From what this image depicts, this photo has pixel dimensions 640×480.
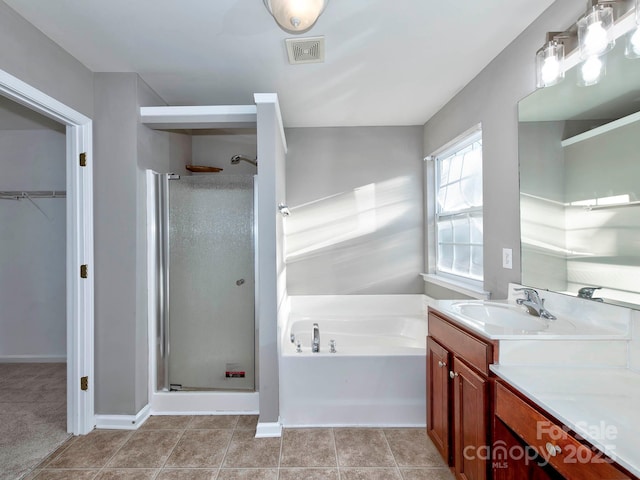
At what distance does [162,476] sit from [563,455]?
1879mm

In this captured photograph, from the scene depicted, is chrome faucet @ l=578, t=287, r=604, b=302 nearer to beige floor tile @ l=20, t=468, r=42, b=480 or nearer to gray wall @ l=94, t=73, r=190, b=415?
gray wall @ l=94, t=73, r=190, b=415

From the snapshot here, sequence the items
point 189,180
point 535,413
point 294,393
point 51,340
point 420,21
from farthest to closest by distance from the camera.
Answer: point 51,340 < point 189,180 < point 294,393 < point 420,21 < point 535,413

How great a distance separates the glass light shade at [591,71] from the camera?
4.19ft

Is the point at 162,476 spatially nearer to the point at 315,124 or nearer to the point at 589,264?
the point at 589,264

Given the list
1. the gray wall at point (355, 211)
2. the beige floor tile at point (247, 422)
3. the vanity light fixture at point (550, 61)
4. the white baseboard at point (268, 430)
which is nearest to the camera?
the vanity light fixture at point (550, 61)

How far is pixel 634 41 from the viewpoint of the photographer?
1.16 m

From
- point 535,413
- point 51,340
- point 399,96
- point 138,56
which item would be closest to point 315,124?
point 399,96

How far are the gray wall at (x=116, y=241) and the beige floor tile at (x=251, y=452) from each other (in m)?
0.79

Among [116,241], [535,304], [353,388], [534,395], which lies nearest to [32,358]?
[116,241]

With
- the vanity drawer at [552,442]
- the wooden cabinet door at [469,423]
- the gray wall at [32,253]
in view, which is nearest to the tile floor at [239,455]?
the wooden cabinet door at [469,423]

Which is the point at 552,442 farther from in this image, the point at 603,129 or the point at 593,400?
the point at 603,129

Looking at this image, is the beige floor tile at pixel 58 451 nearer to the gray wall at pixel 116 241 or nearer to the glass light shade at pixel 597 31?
the gray wall at pixel 116 241

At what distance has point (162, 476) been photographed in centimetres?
166

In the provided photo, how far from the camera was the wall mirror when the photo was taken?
3.82 feet
